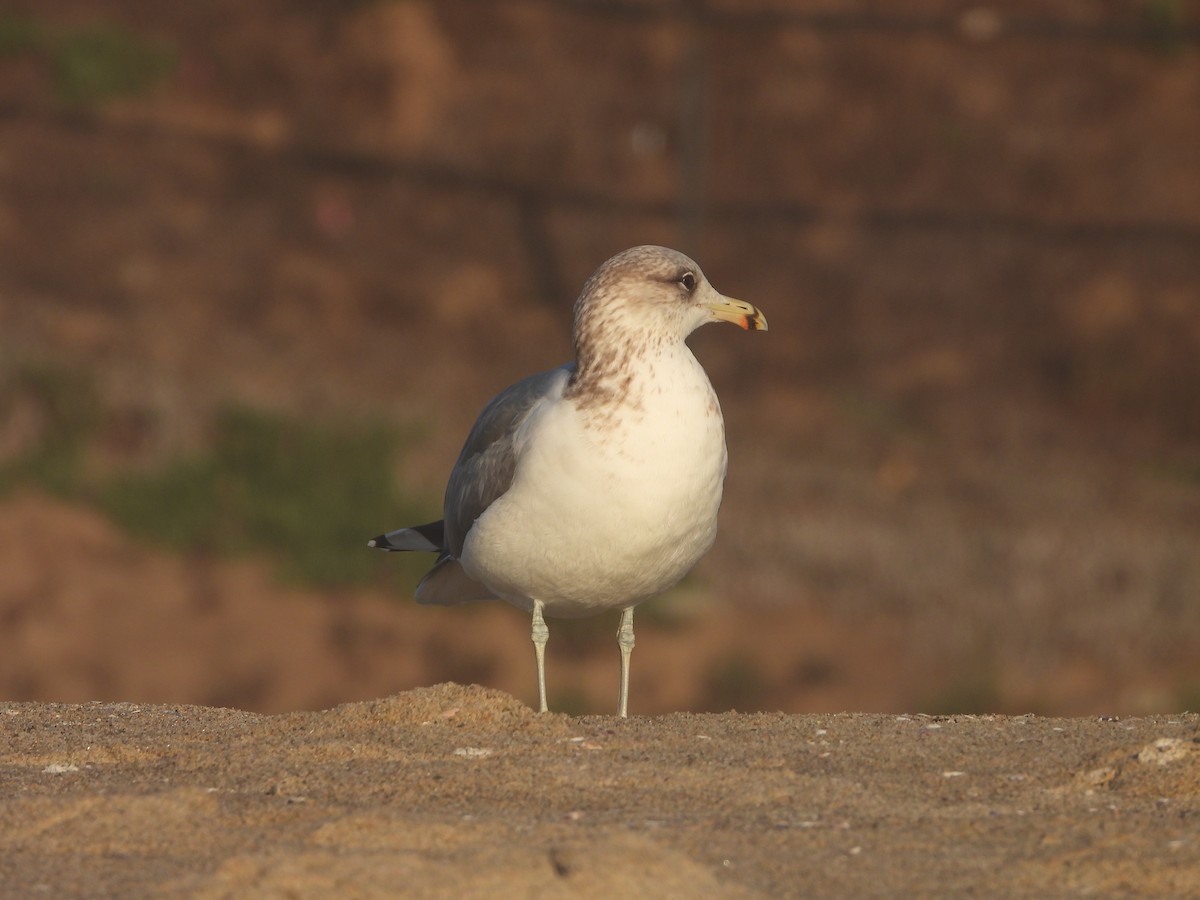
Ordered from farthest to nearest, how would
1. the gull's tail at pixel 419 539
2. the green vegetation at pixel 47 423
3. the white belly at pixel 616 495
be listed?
the green vegetation at pixel 47 423, the gull's tail at pixel 419 539, the white belly at pixel 616 495

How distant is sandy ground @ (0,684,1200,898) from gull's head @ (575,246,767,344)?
123cm

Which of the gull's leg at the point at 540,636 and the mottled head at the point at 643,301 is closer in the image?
the mottled head at the point at 643,301

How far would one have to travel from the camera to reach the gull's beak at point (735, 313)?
6.45 meters

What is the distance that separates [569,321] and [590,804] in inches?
616

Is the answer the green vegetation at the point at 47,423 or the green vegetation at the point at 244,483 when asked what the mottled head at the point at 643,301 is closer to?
the green vegetation at the point at 244,483

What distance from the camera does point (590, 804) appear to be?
14.8 ft

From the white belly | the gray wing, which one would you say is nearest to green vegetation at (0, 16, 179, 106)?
the gray wing

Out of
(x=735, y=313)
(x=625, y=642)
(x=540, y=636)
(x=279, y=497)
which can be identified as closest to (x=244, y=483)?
(x=279, y=497)

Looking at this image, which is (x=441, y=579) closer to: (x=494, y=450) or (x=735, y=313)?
(x=494, y=450)

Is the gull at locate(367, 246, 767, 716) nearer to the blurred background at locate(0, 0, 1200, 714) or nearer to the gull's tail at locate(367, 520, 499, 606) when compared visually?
the gull's tail at locate(367, 520, 499, 606)

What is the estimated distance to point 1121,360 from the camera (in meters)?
19.4

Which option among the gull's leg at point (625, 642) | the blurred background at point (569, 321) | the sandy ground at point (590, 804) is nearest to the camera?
the sandy ground at point (590, 804)

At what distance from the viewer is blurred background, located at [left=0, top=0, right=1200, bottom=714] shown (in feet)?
46.2

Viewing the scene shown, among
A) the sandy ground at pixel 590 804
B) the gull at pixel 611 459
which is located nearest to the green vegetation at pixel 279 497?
the gull at pixel 611 459
